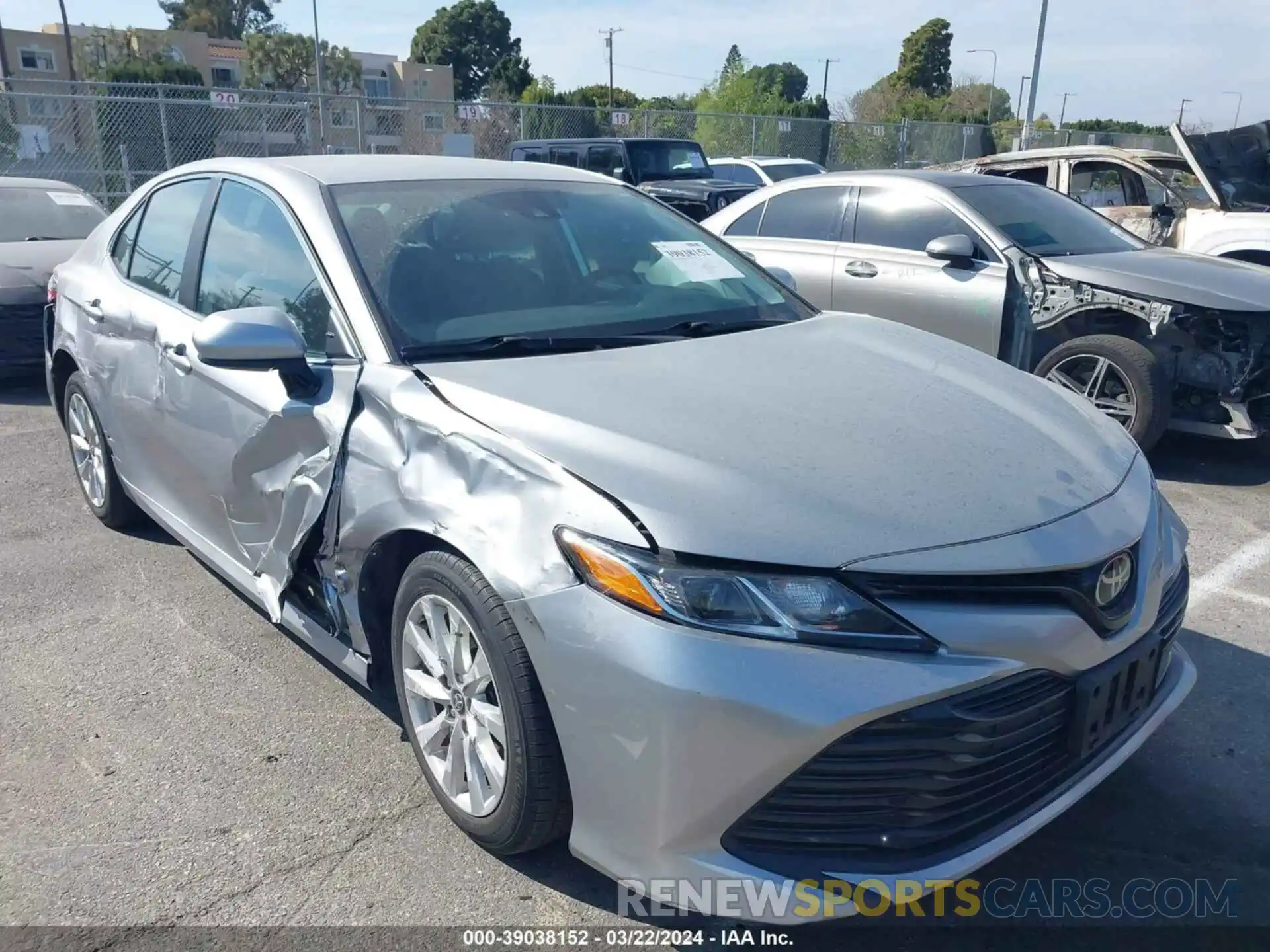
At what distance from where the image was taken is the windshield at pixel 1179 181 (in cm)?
921


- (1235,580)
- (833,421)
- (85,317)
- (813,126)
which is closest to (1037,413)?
(833,421)

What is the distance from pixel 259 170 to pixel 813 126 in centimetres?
2388

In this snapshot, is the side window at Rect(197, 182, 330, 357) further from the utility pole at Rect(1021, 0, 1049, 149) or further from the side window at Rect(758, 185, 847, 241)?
the utility pole at Rect(1021, 0, 1049, 149)

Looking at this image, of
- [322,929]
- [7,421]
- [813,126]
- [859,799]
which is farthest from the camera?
[813,126]

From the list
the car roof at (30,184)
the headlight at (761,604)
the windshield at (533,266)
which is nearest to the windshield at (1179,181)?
the windshield at (533,266)

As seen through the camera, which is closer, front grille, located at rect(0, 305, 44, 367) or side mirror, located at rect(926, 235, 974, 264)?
side mirror, located at rect(926, 235, 974, 264)

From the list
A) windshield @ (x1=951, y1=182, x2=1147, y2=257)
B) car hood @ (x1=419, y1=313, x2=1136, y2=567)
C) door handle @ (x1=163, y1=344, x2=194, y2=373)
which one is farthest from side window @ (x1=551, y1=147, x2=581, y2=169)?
car hood @ (x1=419, y1=313, x2=1136, y2=567)

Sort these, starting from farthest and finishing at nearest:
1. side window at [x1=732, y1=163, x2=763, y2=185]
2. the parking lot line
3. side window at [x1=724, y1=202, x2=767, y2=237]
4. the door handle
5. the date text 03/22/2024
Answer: side window at [x1=732, y1=163, x2=763, y2=185] → side window at [x1=724, y1=202, x2=767, y2=237] → the parking lot line → the door handle → the date text 03/22/2024

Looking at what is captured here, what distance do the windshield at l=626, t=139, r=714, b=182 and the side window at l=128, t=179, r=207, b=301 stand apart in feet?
38.6

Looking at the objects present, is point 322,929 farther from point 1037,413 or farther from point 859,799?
point 1037,413

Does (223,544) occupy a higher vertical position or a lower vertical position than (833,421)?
lower

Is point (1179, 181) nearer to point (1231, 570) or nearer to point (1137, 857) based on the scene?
point (1231, 570)

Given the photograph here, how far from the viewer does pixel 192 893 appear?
2.48 metres

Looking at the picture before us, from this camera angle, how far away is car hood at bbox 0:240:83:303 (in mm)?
7492
